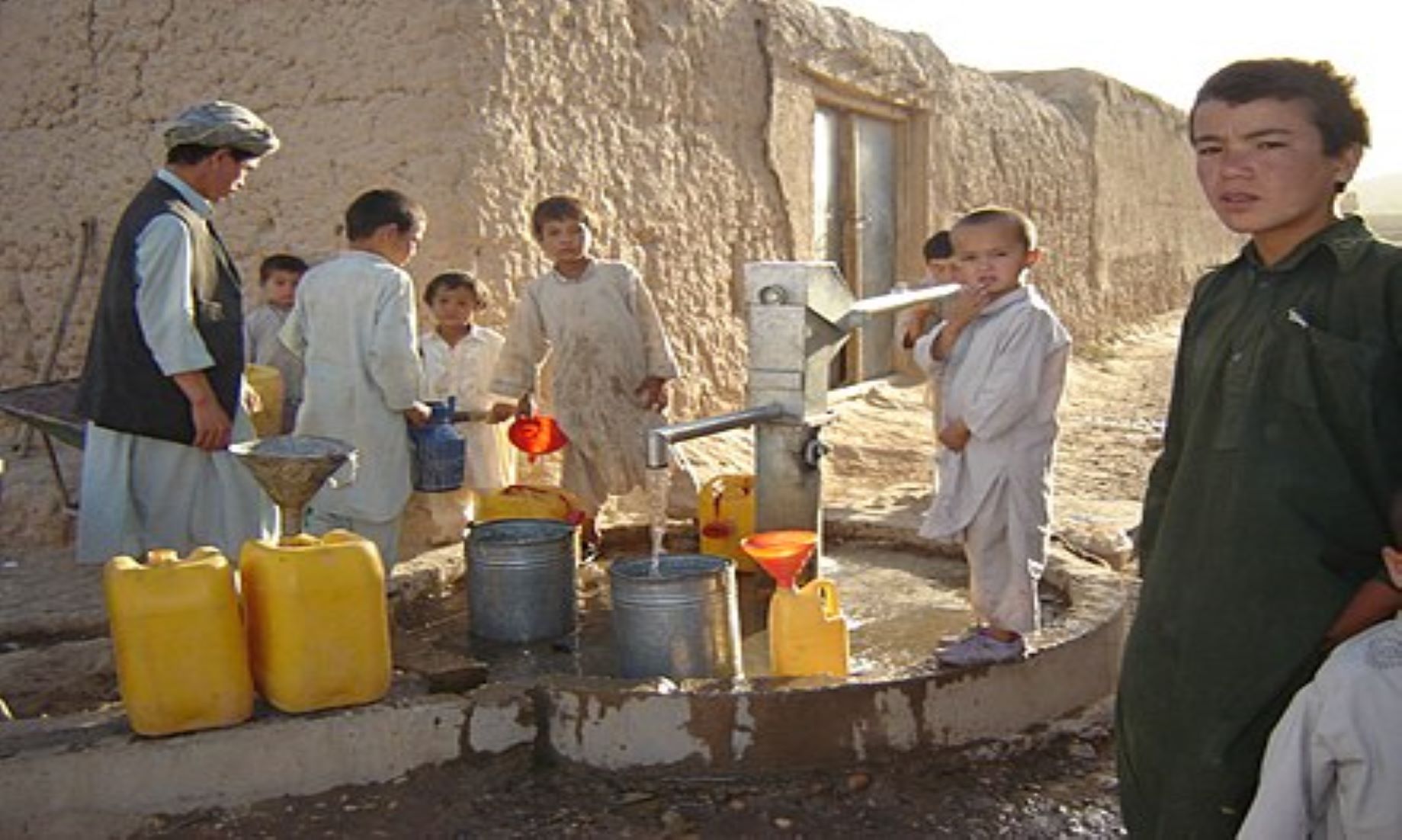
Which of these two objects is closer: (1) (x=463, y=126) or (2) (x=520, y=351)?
(2) (x=520, y=351)

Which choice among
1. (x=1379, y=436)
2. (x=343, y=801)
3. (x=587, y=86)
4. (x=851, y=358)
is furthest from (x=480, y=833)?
(x=851, y=358)

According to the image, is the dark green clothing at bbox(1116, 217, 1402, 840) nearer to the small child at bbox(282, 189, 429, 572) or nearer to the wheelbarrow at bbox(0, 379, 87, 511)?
the small child at bbox(282, 189, 429, 572)

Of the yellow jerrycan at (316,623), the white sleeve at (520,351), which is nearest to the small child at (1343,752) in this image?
the yellow jerrycan at (316,623)

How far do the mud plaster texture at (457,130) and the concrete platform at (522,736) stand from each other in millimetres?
2467

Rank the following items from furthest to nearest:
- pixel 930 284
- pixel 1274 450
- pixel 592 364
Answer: pixel 930 284 < pixel 592 364 < pixel 1274 450

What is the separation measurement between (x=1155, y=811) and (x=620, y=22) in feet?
15.1

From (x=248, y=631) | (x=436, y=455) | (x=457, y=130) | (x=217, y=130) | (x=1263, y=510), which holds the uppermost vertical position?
(x=457, y=130)

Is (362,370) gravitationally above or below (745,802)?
above

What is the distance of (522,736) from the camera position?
296cm

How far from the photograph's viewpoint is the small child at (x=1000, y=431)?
9.89 ft

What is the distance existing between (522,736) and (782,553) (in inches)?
28.1

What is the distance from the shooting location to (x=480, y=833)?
8.78 ft

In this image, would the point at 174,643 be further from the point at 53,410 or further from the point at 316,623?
the point at 53,410

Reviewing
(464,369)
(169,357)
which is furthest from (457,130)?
(169,357)
